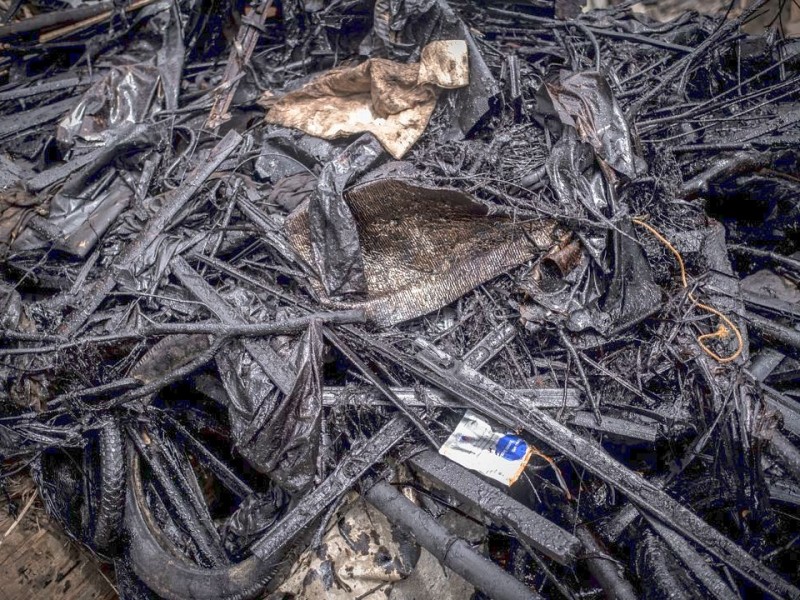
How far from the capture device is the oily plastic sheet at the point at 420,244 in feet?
10.4

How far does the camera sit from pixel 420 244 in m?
3.26

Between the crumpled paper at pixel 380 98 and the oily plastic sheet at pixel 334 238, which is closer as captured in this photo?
the oily plastic sheet at pixel 334 238

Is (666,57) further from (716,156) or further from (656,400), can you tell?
(656,400)

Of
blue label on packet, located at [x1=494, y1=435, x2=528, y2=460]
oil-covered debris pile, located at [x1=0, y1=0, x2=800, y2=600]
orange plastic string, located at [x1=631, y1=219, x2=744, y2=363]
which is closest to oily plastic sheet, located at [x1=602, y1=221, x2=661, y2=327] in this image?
oil-covered debris pile, located at [x1=0, y1=0, x2=800, y2=600]

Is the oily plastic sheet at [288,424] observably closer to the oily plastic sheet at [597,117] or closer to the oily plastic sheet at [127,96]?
the oily plastic sheet at [597,117]

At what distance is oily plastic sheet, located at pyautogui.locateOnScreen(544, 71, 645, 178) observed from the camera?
129 inches

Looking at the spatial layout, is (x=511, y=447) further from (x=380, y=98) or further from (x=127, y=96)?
(x=127, y=96)

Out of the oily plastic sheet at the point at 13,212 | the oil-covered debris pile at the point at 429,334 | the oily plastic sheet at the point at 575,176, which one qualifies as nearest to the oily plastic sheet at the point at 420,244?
the oil-covered debris pile at the point at 429,334

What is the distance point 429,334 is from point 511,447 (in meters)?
0.90

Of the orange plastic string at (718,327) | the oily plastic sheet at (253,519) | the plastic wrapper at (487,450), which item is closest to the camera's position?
the plastic wrapper at (487,450)

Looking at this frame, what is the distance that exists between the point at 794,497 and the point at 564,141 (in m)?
2.48

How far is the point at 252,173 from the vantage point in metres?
4.01

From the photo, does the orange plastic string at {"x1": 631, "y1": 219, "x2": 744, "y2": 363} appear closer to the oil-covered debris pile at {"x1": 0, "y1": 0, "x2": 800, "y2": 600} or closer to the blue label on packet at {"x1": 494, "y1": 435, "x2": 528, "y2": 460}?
the oil-covered debris pile at {"x1": 0, "y1": 0, "x2": 800, "y2": 600}

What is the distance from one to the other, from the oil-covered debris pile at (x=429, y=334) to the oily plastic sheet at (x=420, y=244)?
19 mm
